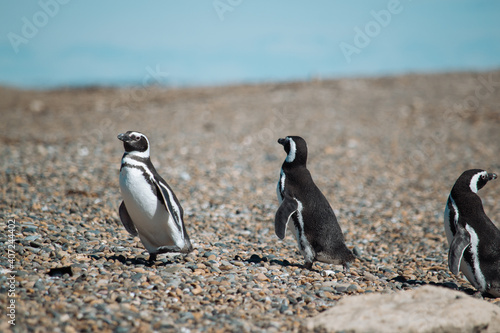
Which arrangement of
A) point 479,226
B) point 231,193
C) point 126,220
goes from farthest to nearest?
point 231,193 → point 126,220 → point 479,226

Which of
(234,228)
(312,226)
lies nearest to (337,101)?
(234,228)

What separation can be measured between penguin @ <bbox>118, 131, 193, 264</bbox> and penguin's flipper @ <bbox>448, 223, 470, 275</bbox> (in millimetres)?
2478

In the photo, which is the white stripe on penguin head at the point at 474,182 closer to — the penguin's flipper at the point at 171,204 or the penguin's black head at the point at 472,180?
the penguin's black head at the point at 472,180

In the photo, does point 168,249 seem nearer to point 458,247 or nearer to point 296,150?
point 296,150

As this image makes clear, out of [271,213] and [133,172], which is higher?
[133,172]

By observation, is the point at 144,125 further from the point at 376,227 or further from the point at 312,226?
the point at 312,226

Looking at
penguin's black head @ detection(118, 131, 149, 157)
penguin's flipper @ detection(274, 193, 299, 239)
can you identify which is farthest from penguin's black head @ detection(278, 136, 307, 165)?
penguin's black head @ detection(118, 131, 149, 157)

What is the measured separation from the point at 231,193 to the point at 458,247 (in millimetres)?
4722

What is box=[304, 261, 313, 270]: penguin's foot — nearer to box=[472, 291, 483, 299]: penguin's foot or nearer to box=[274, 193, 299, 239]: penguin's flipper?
box=[274, 193, 299, 239]: penguin's flipper

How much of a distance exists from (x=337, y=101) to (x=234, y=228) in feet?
38.8

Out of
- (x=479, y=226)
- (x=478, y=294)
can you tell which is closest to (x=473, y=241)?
(x=479, y=226)

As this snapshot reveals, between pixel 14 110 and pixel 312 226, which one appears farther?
A: pixel 14 110

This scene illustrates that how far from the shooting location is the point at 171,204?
4277 mm

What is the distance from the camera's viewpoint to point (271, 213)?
7328 mm
